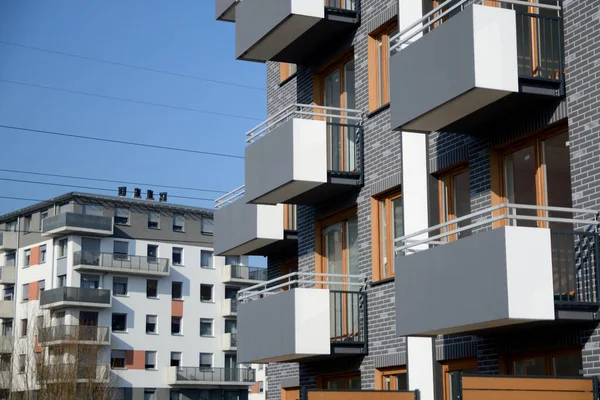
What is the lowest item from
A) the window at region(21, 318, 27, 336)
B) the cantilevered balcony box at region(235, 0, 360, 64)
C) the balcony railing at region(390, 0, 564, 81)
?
the balcony railing at region(390, 0, 564, 81)

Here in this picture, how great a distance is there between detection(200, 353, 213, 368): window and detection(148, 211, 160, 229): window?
11.3 meters

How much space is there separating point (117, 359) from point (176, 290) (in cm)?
824

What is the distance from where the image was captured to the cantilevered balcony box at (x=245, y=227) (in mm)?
22812

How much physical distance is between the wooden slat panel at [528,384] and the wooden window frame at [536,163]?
2.44 m

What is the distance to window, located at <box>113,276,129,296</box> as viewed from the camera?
274 ft

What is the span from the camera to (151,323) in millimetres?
84812

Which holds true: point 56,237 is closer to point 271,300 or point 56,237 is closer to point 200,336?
point 200,336

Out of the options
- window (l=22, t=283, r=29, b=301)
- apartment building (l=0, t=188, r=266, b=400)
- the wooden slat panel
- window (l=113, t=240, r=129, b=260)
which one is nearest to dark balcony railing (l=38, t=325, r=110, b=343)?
apartment building (l=0, t=188, r=266, b=400)

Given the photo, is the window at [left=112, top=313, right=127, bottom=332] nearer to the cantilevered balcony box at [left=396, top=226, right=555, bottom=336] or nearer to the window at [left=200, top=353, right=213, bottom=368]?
the window at [left=200, top=353, right=213, bottom=368]

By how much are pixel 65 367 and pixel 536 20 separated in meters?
54.7

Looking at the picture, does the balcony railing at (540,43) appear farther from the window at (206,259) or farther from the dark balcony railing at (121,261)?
the window at (206,259)

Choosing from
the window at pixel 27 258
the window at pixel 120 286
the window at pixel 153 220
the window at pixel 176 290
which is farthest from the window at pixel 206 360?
the window at pixel 27 258

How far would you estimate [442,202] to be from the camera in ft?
55.8

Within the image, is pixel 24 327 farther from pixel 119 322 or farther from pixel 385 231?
pixel 385 231
